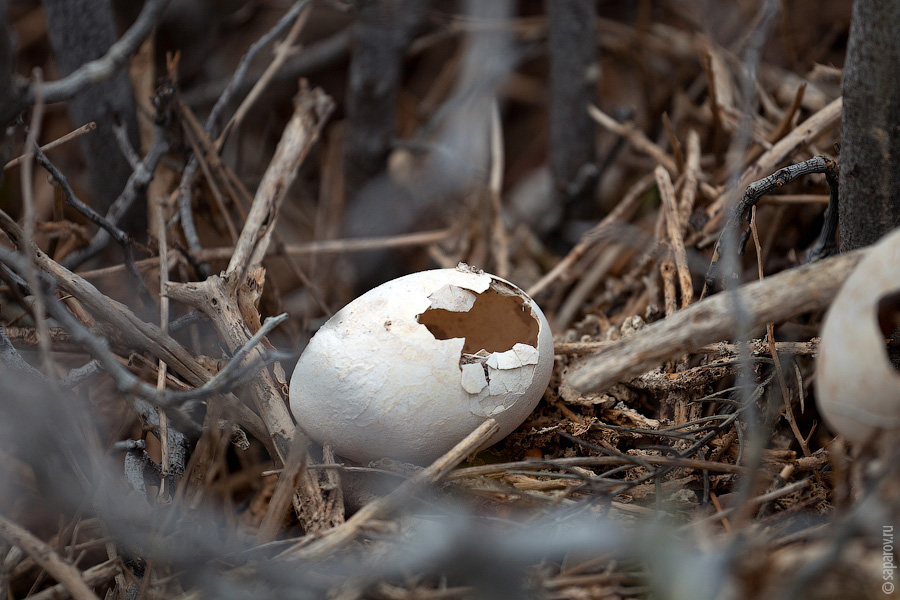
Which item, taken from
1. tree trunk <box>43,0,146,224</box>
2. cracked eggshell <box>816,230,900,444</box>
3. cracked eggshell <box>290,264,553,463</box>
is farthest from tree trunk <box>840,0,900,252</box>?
tree trunk <box>43,0,146,224</box>

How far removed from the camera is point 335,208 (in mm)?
2029

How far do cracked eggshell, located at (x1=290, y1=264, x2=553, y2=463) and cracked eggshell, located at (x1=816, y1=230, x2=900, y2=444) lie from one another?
0.43 meters

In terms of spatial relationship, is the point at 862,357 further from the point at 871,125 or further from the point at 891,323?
the point at 871,125

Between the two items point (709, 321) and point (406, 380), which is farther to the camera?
point (406, 380)

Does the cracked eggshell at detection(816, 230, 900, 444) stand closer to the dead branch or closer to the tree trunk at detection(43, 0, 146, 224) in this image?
the dead branch

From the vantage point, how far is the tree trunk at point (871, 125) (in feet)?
3.22

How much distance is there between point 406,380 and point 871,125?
78 centimetres

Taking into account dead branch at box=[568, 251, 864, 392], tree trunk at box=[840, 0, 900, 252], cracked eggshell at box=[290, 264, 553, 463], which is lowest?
cracked eggshell at box=[290, 264, 553, 463]

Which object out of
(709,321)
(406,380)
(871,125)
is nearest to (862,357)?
(709,321)

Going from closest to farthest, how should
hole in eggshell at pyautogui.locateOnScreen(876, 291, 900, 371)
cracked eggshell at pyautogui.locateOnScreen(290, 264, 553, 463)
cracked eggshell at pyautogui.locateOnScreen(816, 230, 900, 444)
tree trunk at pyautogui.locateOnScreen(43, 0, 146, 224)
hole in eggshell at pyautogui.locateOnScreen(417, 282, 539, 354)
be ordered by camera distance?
cracked eggshell at pyautogui.locateOnScreen(816, 230, 900, 444) → hole in eggshell at pyautogui.locateOnScreen(876, 291, 900, 371) → cracked eggshell at pyautogui.locateOnScreen(290, 264, 553, 463) → hole in eggshell at pyautogui.locateOnScreen(417, 282, 539, 354) → tree trunk at pyautogui.locateOnScreen(43, 0, 146, 224)

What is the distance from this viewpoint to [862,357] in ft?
2.65

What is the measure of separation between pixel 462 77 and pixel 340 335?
4.74 feet

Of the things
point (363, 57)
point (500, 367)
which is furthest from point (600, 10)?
point (500, 367)

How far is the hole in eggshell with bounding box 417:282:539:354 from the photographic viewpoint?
4.07 feet
